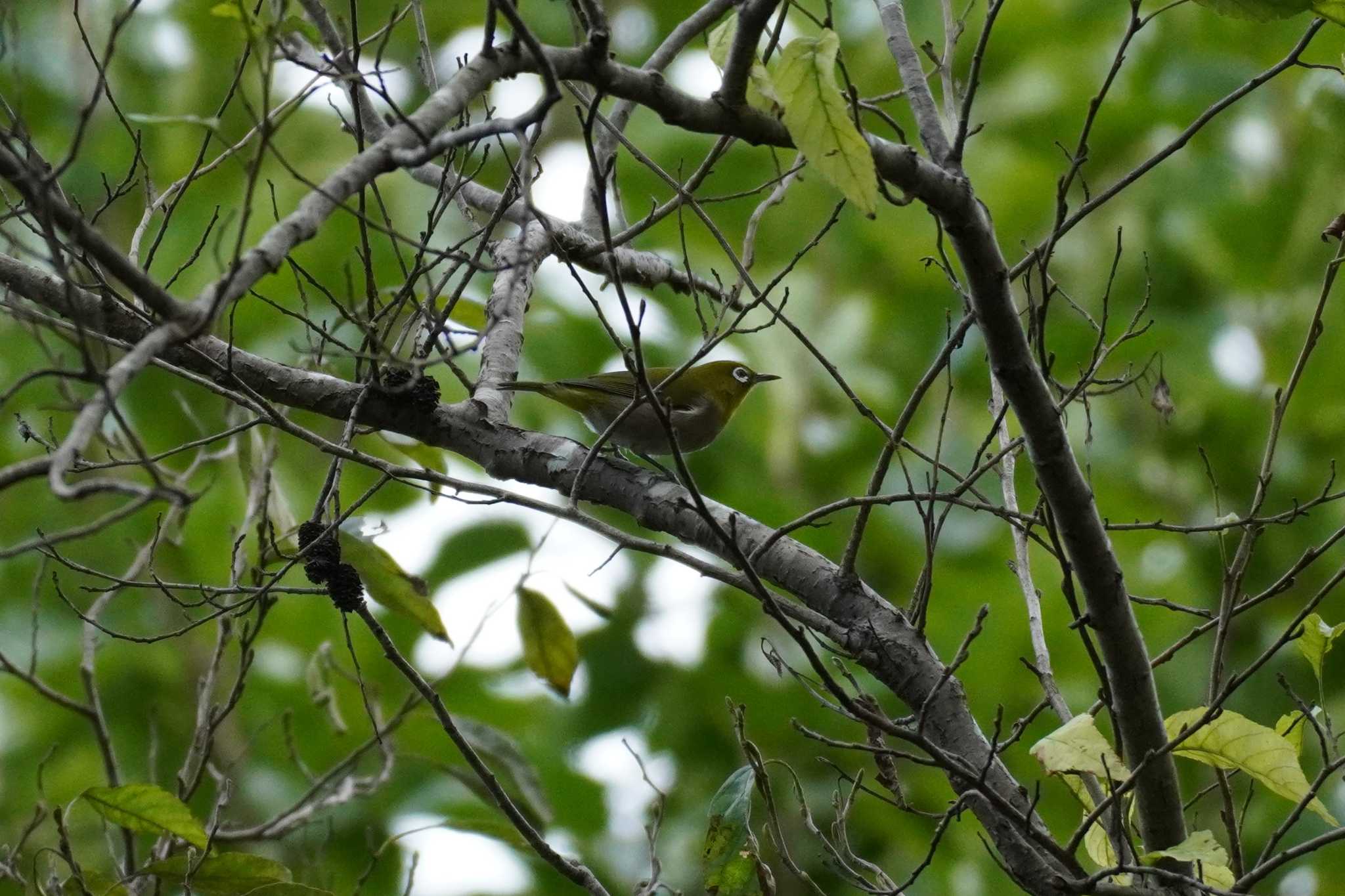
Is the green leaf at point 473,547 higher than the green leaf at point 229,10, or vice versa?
the green leaf at point 473,547

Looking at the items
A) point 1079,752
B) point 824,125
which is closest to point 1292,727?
point 1079,752

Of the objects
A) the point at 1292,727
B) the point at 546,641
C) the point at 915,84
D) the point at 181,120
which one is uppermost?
the point at 915,84

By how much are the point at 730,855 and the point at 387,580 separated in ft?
3.92

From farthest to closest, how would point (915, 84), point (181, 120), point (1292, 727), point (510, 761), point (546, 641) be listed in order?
point (510, 761), point (546, 641), point (1292, 727), point (915, 84), point (181, 120)

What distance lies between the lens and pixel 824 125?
6.73ft

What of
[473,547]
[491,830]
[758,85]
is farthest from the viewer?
[473,547]

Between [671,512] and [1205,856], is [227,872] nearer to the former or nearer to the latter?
[671,512]

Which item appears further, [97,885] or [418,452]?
[418,452]

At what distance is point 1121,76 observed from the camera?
9.84m

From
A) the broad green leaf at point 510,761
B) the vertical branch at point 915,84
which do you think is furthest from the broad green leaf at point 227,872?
the vertical branch at point 915,84

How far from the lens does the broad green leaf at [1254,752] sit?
7.85ft

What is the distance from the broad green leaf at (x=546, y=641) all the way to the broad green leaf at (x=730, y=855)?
2.67 ft

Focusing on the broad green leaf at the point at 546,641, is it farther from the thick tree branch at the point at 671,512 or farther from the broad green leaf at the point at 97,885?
the broad green leaf at the point at 97,885

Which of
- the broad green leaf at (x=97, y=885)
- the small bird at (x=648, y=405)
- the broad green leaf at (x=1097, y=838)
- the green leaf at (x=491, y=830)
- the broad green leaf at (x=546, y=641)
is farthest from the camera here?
the small bird at (x=648, y=405)
